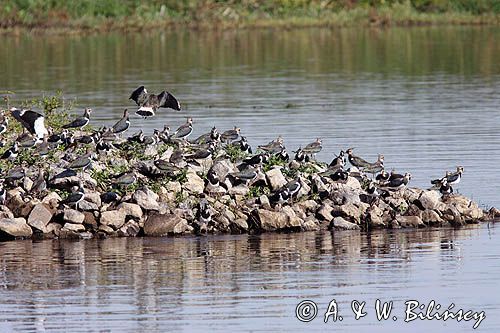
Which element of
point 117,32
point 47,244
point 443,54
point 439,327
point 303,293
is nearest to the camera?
point 439,327

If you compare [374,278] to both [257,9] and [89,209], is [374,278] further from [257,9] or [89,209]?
[257,9]

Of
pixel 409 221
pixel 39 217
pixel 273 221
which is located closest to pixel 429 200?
pixel 409 221

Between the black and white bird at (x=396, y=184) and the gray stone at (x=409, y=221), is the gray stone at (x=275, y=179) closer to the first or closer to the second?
the black and white bird at (x=396, y=184)

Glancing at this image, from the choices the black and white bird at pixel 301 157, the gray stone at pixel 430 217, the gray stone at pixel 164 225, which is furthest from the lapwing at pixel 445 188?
the gray stone at pixel 164 225

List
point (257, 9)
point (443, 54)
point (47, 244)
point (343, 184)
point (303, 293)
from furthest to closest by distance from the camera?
point (257, 9)
point (443, 54)
point (343, 184)
point (47, 244)
point (303, 293)

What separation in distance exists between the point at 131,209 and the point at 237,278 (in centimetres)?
416

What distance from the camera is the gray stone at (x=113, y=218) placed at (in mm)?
25625

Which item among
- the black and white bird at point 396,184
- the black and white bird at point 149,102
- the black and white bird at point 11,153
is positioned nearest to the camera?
the black and white bird at point 396,184

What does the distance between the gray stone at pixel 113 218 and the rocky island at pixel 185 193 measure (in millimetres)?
17

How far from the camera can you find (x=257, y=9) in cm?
9450

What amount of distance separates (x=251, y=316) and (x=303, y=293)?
1545 mm

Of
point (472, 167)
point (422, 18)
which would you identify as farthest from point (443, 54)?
point (472, 167)

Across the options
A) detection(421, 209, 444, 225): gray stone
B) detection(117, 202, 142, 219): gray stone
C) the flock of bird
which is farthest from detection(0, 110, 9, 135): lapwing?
detection(421, 209, 444, 225): gray stone

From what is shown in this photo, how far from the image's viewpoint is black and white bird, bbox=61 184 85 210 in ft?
83.3
